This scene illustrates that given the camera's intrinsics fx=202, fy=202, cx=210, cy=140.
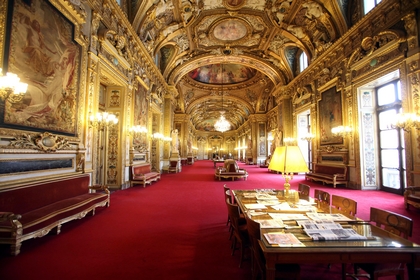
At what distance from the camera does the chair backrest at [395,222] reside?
1922 mm

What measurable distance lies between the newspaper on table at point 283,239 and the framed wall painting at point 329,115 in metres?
8.88

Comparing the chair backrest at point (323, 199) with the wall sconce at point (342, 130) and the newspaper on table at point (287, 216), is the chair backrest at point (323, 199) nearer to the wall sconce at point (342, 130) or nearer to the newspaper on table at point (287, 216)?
the newspaper on table at point (287, 216)

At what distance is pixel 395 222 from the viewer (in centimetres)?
206

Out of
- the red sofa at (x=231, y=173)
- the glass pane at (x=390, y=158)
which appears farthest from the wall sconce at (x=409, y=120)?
the red sofa at (x=231, y=173)

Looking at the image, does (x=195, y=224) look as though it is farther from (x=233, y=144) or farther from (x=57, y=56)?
(x=233, y=144)

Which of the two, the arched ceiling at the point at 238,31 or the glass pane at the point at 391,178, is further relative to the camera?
the arched ceiling at the point at 238,31

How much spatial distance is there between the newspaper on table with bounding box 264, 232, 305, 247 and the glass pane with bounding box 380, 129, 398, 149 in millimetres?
8187

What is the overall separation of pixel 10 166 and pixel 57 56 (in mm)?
2549

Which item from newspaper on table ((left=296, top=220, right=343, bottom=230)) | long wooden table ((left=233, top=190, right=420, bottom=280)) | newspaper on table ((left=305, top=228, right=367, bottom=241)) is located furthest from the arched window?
long wooden table ((left=233, top=190, right=420, bottom=280))

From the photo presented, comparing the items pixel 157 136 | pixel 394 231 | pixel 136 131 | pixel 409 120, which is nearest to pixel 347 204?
pixel 394 231

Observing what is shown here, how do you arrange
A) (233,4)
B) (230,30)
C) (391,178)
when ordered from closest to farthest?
(391,178)
(233,4)
(230,30)

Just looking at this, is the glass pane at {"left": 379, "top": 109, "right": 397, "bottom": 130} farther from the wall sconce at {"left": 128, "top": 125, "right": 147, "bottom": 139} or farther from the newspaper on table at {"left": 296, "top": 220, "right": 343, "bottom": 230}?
the wall sconce at {"left": 128, "top": 125, "right": 147, "bottom": 139}

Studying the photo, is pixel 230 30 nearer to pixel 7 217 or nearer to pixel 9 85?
pixel 9 85

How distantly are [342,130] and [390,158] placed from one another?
191 cm
